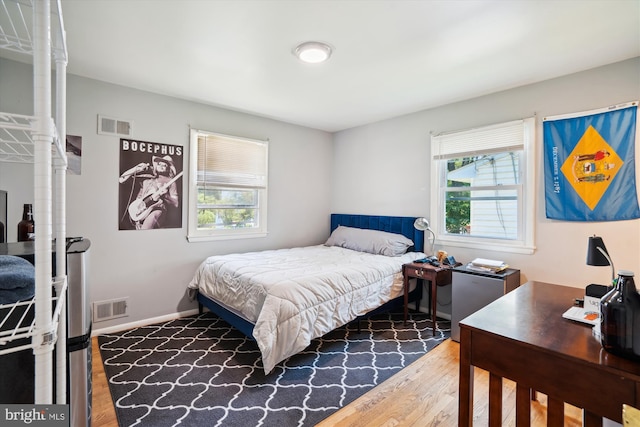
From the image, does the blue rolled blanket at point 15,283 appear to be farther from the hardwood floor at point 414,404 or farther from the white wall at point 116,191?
the white wall at point 116,191

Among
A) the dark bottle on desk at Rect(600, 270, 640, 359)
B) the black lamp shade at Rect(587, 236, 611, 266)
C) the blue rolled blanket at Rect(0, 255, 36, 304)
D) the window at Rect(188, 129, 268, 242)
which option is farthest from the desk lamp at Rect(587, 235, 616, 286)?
the window at Rect(188, 129, 268, 242)

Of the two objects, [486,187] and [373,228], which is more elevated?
Result: [486,187]

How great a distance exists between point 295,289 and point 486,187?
2.37 metres

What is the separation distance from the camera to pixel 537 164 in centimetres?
286

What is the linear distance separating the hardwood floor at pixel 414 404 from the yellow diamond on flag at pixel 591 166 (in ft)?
5.63

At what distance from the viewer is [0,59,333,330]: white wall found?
2.57 meters

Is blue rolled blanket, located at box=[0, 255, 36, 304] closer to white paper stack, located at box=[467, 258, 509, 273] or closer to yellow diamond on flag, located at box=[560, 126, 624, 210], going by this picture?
white paper stack, located at box=[467, 258, 509, 273]

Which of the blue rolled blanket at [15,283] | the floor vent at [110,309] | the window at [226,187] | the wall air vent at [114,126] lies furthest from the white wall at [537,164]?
the blue rolled blanket at [15,283]

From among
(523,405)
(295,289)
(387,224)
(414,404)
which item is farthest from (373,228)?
(523,405)

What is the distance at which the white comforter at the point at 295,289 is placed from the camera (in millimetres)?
2242

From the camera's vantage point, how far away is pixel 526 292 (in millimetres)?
1736

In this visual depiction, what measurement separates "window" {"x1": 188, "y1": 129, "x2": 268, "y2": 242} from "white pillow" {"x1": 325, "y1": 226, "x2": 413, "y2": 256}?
1.09 metres

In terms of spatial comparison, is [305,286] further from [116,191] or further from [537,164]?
[537,164]

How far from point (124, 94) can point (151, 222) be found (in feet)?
4.39
